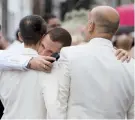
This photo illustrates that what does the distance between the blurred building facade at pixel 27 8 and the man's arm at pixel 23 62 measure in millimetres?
9232

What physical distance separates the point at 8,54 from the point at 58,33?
1.49 ft

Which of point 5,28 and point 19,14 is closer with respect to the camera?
point 19,14

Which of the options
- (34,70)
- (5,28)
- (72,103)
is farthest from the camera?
(5,28)

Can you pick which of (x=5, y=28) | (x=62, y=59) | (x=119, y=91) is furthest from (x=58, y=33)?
(x=5, y=28)

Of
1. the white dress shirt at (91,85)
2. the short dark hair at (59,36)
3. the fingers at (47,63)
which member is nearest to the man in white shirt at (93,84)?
the white dress shirt at (91,85)

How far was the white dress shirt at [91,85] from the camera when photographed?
4.04m

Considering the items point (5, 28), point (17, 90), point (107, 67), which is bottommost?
point (5, 28)

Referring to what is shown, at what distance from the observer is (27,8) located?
2091 cm

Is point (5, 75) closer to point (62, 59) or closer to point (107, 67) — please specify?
point (62, 59)

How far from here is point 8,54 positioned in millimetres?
4523

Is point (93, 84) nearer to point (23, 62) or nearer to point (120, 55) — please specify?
point (120, 55)

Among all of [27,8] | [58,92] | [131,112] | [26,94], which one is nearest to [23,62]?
[26,94]

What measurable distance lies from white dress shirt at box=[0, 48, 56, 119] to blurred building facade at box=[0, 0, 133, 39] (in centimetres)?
934

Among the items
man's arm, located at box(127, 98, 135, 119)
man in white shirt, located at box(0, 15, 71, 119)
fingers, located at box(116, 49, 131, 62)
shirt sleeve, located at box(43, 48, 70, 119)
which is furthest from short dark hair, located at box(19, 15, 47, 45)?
man's arm, located at box(127, 98, 135, 119)
